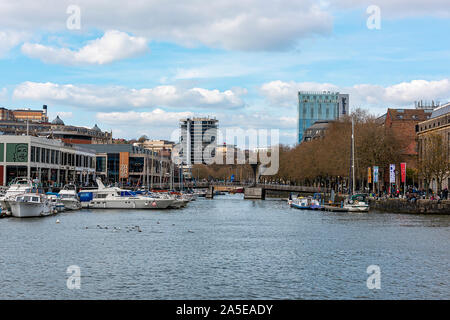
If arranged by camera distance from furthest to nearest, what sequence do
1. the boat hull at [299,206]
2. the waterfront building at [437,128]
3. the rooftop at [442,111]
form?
the rooftop at [442,111] < the waterfront building at [437,128] < the boat hull at [299,206]

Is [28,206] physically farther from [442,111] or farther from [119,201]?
[442,111]

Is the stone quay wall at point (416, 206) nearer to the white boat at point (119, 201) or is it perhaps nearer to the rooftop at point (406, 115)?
the white boat at point (119, 201)

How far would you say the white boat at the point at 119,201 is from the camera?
→ 369ft

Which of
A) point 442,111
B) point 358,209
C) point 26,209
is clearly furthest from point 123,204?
point 442,111

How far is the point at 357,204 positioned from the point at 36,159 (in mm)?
80928

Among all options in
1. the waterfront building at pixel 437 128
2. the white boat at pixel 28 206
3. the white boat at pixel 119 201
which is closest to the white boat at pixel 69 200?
the white boat at pixel 119 201

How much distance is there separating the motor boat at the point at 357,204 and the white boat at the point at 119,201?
3202cm

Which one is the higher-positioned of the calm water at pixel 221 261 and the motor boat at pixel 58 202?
the motor boat at pixel 58 202

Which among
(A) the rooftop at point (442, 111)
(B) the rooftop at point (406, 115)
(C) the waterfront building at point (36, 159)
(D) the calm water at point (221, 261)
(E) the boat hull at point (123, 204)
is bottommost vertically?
(D) the calm water at point (221, 261)

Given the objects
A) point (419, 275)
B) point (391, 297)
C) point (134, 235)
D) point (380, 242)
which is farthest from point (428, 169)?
point (391, 297)

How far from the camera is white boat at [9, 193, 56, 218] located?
81625 millimetres

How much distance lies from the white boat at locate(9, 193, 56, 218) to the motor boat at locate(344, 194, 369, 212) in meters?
51.6

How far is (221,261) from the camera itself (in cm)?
4541

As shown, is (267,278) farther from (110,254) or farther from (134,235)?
(134,235)
